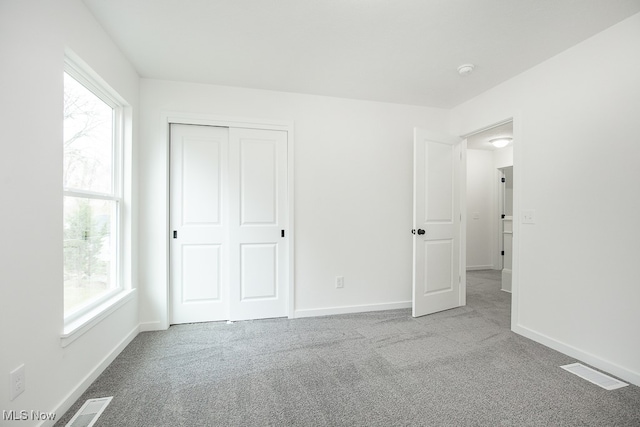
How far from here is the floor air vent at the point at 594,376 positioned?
1.85m

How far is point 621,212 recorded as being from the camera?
195 centimetres

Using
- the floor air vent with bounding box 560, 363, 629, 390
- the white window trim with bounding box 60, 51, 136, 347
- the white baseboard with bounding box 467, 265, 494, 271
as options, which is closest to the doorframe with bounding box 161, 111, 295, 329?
the white window trim with bounding box 60, 51, 136, 347

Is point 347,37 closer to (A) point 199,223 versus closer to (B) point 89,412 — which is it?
(A) point 199,223

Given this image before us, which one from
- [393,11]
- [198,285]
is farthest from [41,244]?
[393,11]

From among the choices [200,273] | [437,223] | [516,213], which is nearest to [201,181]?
[200,273]

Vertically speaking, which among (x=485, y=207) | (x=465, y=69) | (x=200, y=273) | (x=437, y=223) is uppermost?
(x=465, y=69)

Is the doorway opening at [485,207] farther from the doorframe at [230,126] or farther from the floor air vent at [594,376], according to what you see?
the doorframe at [230,126]

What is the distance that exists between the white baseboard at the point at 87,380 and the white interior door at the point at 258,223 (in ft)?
3.13

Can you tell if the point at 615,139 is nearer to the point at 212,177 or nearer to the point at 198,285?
the point at 212,177

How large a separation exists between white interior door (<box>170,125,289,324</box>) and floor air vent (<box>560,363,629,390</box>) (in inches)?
99.0

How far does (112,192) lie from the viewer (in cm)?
240

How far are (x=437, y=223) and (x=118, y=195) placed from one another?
129 inches

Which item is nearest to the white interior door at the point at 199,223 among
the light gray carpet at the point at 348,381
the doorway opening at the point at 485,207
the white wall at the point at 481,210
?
the light gray carpet at the point at 348,381

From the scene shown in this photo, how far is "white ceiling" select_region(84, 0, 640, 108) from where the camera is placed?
1.81m
